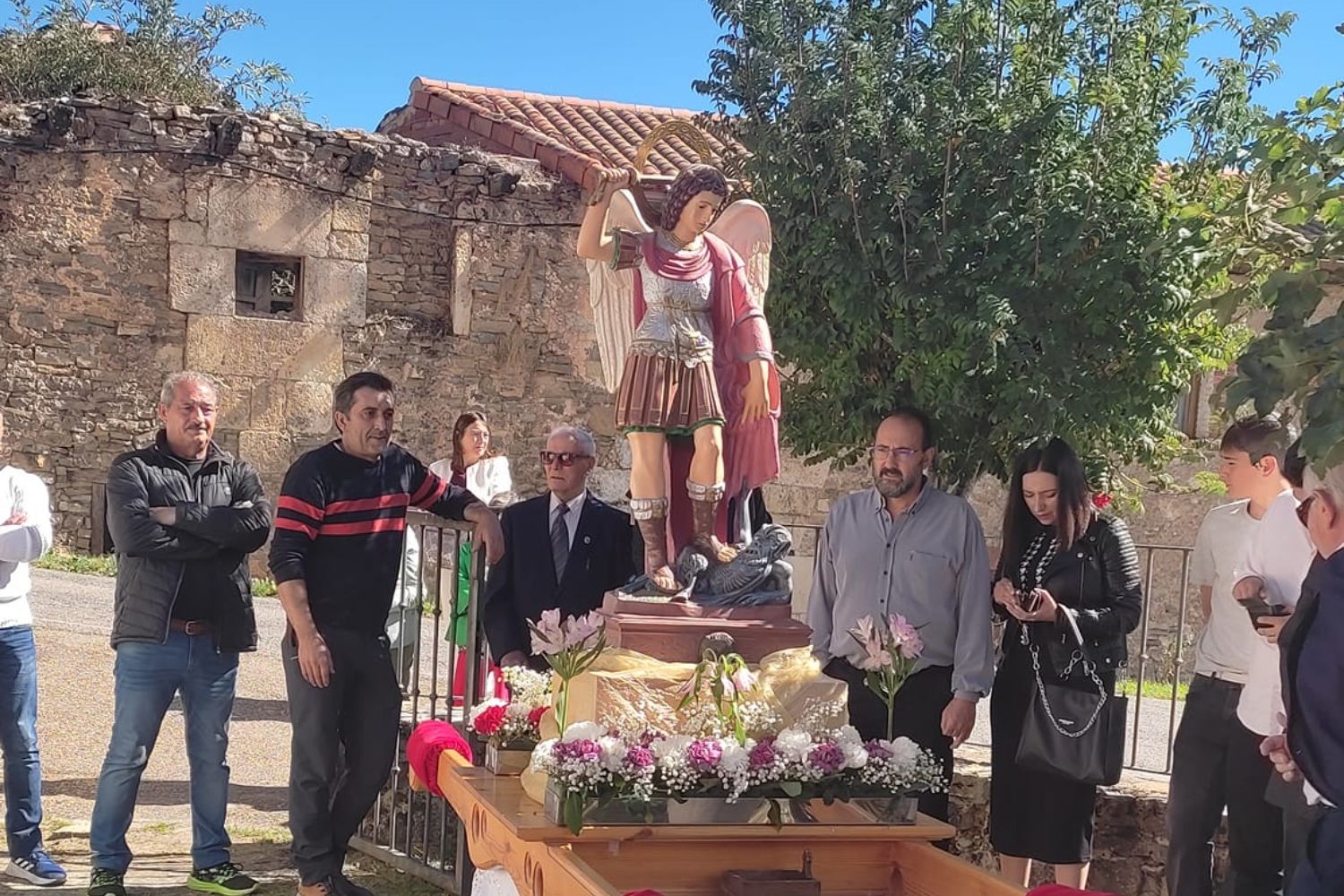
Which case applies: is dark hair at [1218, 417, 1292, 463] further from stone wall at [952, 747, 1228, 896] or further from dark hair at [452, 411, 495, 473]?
dark hair at [452, 411, 495, 473]

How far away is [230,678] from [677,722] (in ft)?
6.30

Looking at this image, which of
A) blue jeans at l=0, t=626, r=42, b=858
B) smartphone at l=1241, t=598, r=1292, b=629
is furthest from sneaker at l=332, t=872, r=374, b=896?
smartphone at l=1241, t=598, r=1292, b=629

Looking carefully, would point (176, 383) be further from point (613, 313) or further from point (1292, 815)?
point (1292, 815)

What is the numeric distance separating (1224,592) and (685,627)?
1.64 m

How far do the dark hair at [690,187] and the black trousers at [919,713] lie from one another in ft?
4.91

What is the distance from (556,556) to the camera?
178 inches

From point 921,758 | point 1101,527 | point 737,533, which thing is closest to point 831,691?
point 921,758

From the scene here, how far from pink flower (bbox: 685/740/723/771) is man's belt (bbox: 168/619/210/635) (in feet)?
6.75

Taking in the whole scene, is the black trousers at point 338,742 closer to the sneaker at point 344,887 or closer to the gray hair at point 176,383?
the sneaker at point 344,887

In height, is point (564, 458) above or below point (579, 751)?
above

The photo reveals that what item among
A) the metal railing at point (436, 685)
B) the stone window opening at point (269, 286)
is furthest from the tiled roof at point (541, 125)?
the metal railing at point (436, 685)

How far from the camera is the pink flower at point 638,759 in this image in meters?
3.16

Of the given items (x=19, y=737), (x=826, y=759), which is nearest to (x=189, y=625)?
(x=19, y=737)

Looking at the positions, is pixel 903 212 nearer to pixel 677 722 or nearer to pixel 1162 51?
pixel 1162 51
